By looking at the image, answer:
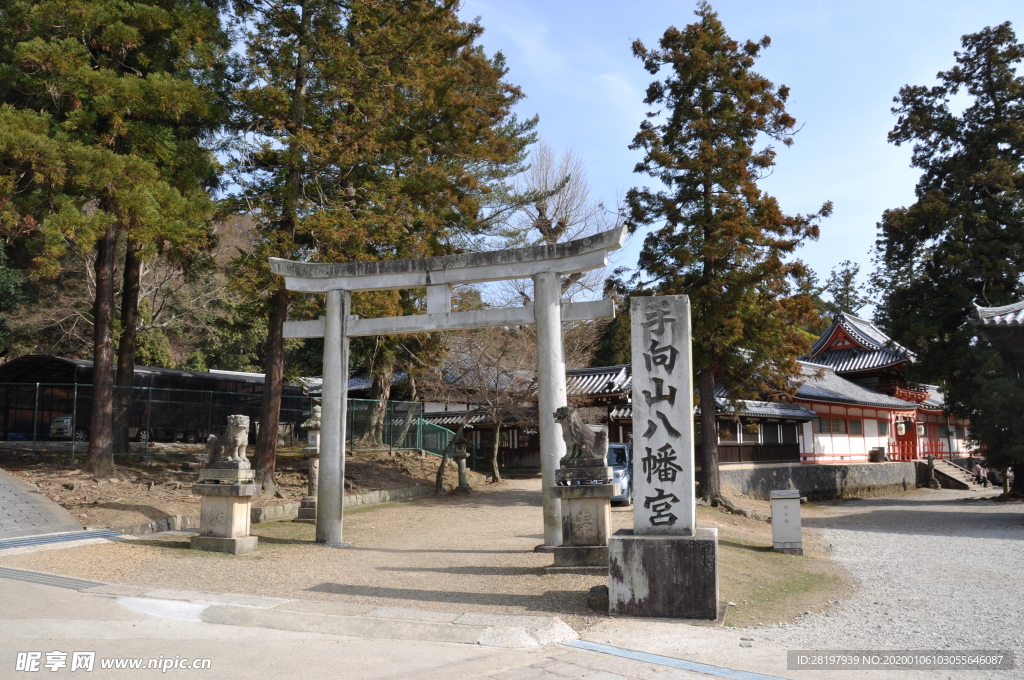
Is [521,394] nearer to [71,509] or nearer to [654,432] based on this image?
[71,509]

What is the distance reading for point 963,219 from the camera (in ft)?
78.1

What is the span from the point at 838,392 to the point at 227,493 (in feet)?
85.1

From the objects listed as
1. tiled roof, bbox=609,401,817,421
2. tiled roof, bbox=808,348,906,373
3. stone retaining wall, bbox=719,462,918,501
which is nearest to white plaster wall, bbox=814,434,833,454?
stone retaining wall, bbox=719,462,918,501

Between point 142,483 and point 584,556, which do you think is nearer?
point 584,556

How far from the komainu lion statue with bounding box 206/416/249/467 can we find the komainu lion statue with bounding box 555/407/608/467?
4624 mm

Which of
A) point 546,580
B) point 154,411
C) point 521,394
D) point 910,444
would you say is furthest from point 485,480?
point 910,444

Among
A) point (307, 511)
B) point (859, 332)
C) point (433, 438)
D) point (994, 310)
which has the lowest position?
point (307, 511)

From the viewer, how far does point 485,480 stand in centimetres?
2314

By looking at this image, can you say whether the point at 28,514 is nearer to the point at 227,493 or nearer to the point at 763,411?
the point at 227,493

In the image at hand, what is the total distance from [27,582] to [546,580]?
5.72m

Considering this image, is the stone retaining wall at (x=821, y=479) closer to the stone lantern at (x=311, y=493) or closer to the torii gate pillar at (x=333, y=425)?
the stone lantern at (x=311, y=493)

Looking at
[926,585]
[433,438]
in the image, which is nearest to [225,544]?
[926,585]

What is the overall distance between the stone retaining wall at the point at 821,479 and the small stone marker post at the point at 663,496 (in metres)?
15.9

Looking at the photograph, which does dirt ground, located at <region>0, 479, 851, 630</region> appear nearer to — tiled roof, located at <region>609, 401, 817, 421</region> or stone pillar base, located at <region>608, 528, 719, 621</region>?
stone pillar base, located at <region>608, 528, 719, 621</region>
